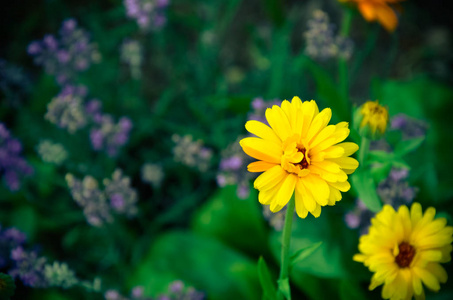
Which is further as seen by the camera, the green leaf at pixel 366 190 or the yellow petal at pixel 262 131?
the green leaf at pixel 366 190

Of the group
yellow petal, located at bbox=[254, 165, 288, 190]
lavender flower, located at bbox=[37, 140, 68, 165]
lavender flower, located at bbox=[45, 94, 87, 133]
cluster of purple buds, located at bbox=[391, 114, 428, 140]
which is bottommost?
yellow petal, located at bbox=[254, 165, 288, 190]

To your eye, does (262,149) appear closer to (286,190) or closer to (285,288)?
(286,190)

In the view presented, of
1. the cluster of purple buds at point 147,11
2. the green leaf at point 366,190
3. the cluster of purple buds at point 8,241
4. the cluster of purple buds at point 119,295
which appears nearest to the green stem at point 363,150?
the green leaf at point 366,190

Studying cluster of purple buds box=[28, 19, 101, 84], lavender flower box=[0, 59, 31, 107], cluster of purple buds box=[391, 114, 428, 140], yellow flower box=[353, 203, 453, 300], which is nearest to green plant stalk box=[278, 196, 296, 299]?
yellow flower box=[353, 203, 453, 300]

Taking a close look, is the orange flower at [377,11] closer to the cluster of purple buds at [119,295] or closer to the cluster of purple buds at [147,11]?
the cluster of purple buds at [147,11]

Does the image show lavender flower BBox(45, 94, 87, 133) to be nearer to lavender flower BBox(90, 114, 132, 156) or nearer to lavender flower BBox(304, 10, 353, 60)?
lavender flower BBox(90, 114, 132, 156)

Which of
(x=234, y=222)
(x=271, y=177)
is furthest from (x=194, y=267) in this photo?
(x=271, y=177)

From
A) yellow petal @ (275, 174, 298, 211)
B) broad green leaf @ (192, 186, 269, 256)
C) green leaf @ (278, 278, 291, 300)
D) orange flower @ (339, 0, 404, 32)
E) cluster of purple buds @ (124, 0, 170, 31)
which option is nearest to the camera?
yellow petal @ (275, 174, 298, 211)
